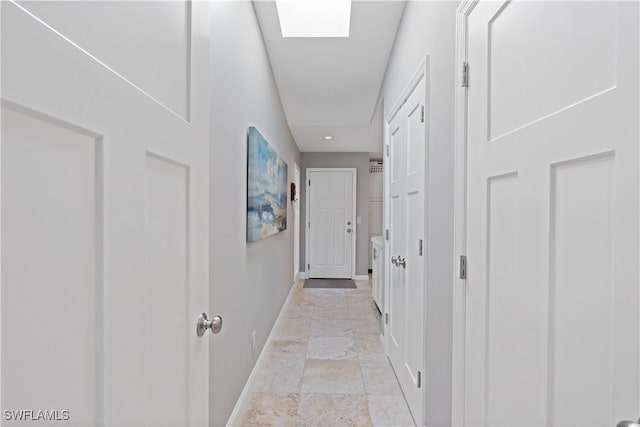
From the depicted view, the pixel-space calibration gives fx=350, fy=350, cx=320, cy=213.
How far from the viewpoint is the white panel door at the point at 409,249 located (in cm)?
Result: 188

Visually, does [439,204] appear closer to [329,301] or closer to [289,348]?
[289,348]

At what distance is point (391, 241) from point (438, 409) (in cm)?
137

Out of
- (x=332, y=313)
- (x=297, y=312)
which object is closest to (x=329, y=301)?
(x=332, y=313)

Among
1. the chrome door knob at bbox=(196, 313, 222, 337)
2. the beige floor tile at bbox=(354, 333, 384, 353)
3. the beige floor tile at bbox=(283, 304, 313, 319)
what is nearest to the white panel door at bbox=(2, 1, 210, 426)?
the chrome door knob at bbox=(196, 313, 222, 337)

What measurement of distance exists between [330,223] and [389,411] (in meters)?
4.44

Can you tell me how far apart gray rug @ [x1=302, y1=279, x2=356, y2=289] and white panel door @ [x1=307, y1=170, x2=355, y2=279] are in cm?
20

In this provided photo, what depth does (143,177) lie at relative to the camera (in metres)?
0.65

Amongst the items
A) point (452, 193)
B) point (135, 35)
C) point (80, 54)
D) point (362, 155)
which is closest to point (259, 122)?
point (452, 193)

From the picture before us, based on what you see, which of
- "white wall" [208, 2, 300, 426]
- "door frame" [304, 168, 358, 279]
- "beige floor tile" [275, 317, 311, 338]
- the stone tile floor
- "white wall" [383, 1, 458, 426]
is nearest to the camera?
"white wall" [383, 1, 458, 426]

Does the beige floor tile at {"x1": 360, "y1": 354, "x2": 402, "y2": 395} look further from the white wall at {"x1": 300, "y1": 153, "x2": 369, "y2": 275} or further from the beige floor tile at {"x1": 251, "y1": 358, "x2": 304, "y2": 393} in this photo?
the white wall at {"x1": 300, "y1": 153, "x2": 369, "y2": 275}

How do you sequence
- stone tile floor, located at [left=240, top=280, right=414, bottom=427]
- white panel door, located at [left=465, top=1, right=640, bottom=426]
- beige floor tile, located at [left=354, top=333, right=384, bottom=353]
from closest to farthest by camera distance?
white panel door, located at [left=465, top=1, right=640, bottom=426], stone tile floor, located at [left=240, top=280, right=414, bottom=427], beige floor tile, located at [left=354, top=333, right=384, bottom=353]

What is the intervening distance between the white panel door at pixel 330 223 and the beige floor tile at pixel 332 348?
308 centimetres

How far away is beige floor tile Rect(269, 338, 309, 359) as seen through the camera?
2.83m

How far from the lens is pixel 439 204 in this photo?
1.59 m
